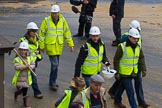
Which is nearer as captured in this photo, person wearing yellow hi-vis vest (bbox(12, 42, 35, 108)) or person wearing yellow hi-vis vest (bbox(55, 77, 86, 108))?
person wearing yellow hi-vis vest (bbox(55, 77, 86, 108))

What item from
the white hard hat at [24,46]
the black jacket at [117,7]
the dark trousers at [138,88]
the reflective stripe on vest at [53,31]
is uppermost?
the black jacket at [117,7]

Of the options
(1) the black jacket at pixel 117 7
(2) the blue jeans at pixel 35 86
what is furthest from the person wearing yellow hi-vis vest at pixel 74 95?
(1) the black jacket at pixel 117 7

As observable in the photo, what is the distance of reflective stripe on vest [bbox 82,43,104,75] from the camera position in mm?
9602

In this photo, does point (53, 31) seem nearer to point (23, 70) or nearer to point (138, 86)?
point (23, 70)

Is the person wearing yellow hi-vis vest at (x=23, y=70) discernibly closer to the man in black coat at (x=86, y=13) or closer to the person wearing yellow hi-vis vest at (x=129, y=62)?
the person wearing yellow hi-vis vest at (x=129, y=62)

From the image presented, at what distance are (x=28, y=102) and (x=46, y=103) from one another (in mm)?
434

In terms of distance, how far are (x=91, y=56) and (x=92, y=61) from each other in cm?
12

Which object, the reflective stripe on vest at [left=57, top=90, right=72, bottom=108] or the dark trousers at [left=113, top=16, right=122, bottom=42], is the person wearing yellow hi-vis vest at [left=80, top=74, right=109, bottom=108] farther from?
the dark trousers at [left=113, top=16, right=122, bottom=42]

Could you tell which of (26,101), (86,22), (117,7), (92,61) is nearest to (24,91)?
(26,101)

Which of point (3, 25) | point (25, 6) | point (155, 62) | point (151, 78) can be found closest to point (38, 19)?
point (3, 25)

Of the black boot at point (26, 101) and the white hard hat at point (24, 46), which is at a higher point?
the white hard hat at point (24, 46)

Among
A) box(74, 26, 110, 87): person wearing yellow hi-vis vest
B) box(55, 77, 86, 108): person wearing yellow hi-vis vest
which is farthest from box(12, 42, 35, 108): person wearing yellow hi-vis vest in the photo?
box(55, 77, 86, 108): person wearing yellow hi-vis vest

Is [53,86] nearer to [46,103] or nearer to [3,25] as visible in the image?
[46,103]

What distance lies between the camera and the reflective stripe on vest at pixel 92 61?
9602 mm
